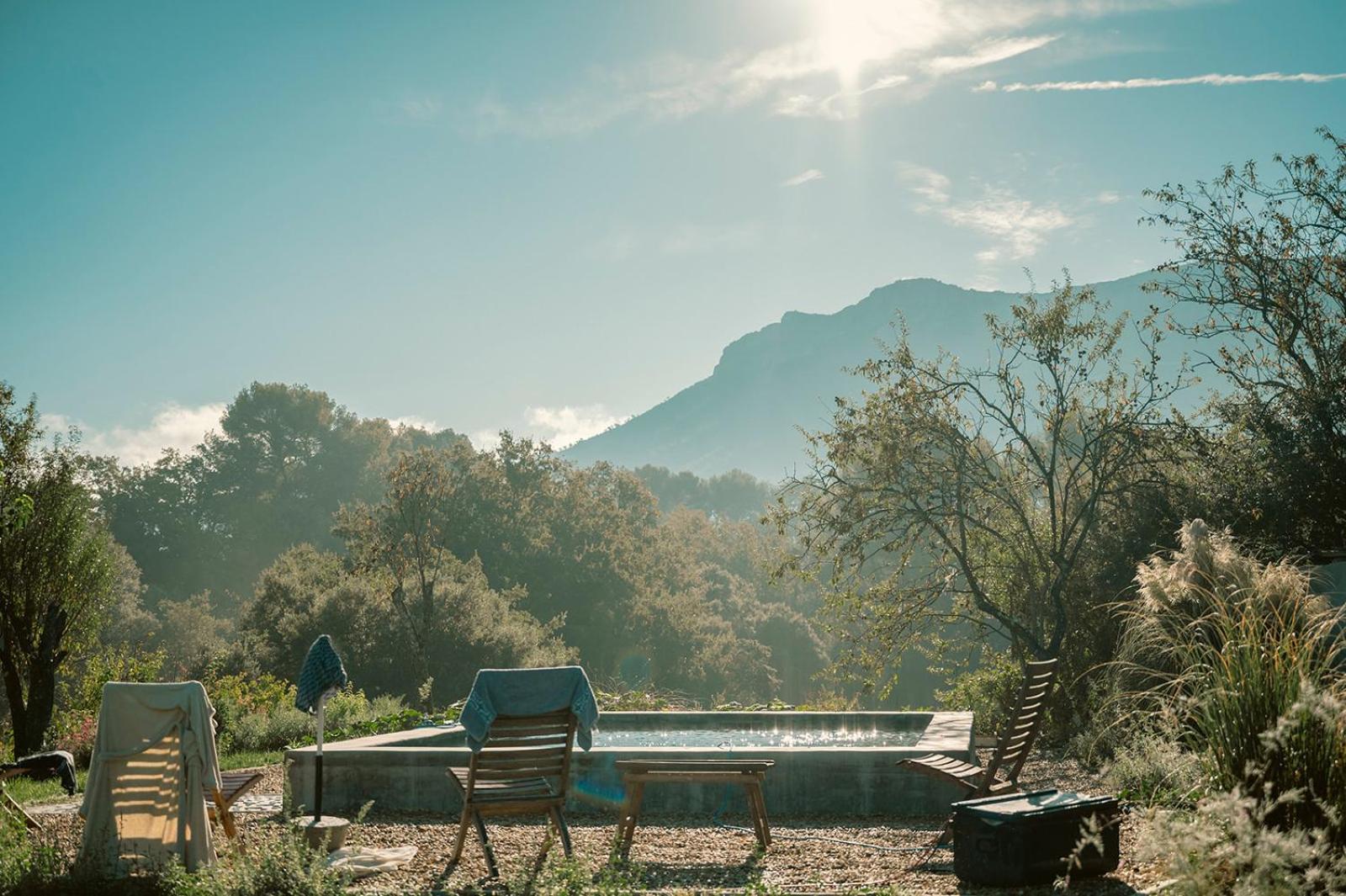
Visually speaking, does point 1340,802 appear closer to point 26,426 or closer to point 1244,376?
point 1244,376

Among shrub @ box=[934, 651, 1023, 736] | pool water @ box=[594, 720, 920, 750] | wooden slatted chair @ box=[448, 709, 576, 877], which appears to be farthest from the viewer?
shrub @ box=[934, 651, 1023, 736]

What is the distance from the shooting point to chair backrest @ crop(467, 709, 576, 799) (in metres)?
6.33

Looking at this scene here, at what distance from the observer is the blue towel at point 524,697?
625cm

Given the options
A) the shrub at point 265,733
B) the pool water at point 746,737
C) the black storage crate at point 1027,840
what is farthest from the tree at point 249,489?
the black storage crate at point 1027,840

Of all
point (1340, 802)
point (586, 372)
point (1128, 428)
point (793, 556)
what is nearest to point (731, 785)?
point (1340, 802)

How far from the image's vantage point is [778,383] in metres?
172

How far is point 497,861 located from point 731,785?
91.0 inches

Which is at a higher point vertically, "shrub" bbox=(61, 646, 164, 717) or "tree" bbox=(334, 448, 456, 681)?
"tree" bbox=(334, 448, 456, 681)

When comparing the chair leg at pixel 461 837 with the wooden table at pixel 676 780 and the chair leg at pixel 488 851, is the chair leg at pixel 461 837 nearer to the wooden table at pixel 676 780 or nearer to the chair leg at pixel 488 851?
the chair leg at pixel 488 851

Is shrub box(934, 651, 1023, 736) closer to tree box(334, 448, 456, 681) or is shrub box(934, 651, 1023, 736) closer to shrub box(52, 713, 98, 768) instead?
shrub box(52, 713, 98, 768)

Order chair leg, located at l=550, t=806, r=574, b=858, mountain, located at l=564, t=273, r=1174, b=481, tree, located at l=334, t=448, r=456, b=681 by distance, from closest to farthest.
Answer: chair leg, located at l=550, t=806, r=574, b=858 → tree, located at l=334, t=448, r=456, b=681 → mountain, located at l=564, t=273, r=1174, b=481

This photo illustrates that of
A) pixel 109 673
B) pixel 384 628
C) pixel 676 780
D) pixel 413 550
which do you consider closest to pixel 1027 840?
pixel 676 780

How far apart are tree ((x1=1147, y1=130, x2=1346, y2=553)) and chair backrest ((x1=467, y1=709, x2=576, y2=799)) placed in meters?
8.74

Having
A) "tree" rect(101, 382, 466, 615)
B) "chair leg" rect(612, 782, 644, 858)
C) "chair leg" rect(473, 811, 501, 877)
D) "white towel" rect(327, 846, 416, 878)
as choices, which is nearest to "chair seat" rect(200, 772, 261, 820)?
"white towel" rect(327, 846, 416, 878)
